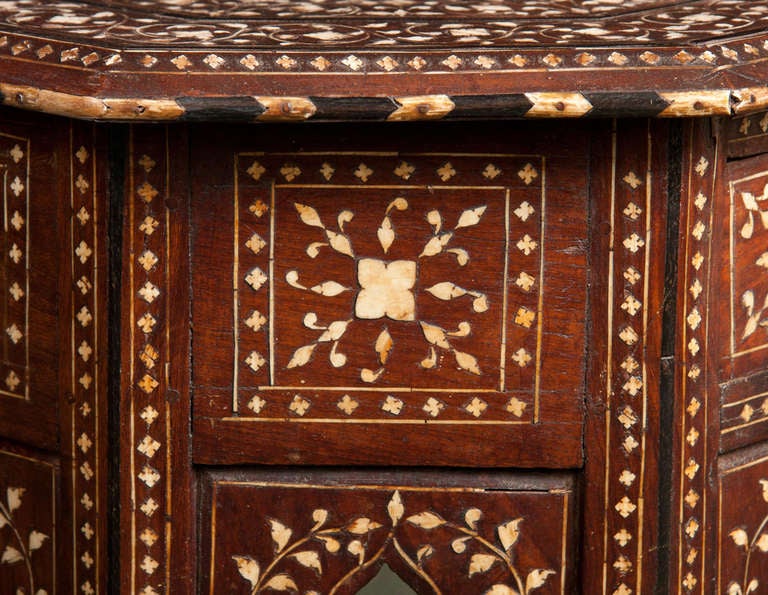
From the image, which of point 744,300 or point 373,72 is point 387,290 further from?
point 744,300

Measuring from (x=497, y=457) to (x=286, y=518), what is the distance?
11.0 inches

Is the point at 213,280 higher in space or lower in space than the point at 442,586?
higher

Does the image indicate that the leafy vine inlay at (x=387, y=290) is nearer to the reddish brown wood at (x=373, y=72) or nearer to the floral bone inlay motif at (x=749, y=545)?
the reddish brown wood at (x=373, y=72)

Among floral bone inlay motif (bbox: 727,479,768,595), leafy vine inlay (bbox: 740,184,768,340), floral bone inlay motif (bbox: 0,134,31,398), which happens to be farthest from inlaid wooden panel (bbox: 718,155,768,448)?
floral bone inlay motif (bbox: 0,134,31,398)

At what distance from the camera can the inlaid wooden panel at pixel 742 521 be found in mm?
2574

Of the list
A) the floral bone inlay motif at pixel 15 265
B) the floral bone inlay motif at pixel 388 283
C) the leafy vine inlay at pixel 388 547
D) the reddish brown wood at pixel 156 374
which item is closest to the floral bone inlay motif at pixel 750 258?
the floral bone inlay motif at pixel 388 283

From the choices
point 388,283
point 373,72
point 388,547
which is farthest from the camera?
point 388,547

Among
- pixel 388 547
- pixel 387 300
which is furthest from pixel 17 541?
pixel 387 300

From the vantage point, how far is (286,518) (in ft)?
8.21

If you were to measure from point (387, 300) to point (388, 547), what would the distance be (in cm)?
33

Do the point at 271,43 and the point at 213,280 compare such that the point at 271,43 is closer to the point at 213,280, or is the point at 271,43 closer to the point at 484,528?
the point at 213,280

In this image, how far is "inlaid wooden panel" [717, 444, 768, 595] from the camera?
8.45 ft

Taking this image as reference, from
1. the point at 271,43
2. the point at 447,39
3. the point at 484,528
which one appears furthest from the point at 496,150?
the point at 484,528

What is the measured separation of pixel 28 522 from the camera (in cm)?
261
